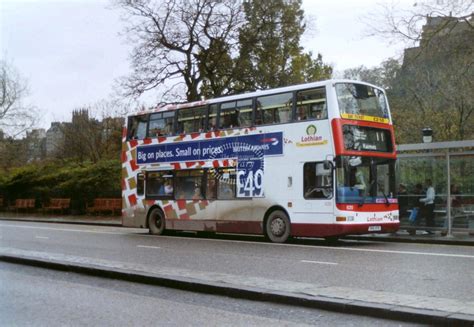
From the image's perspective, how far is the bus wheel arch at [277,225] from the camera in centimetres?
1727

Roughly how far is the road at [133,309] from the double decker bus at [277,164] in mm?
8003

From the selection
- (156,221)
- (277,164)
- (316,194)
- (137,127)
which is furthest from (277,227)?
(137,127)

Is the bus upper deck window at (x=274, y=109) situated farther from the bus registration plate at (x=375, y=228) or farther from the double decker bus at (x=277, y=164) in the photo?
the bus registration plate at (x=375, y=228)

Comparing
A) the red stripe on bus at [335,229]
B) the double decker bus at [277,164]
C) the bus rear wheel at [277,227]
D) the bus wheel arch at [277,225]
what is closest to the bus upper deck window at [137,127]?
the double decker bus at [277,164]

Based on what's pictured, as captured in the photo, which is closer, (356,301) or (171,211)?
(356,301)

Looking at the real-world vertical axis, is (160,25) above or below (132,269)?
above

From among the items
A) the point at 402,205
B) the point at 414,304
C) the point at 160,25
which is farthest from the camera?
the point at 160,25

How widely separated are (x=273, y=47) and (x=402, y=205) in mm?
15470

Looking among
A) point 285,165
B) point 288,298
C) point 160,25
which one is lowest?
point 288,298

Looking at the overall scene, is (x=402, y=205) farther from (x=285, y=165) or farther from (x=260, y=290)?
(x=260, y=290)

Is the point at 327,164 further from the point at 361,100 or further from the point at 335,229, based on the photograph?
the point at 361,100

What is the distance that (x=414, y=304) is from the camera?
7047mm

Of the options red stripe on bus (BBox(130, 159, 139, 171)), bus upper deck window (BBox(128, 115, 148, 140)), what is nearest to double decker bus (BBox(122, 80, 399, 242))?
bus upper deck window (BBox(128, 115, 148, 140))

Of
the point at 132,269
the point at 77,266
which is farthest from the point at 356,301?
the point at 77,266
